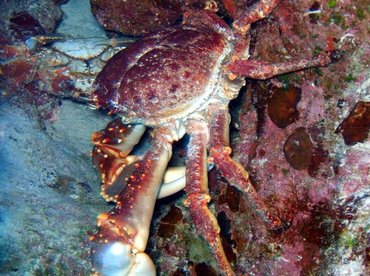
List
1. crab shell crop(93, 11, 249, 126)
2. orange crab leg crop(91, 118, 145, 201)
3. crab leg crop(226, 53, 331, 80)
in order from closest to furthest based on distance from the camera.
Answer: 1. crab leg crop(226, 53, 331, 80)
2. crab shell crop(93, 11, 249, 126)
3. orange crab leg crop(91, 118, 145, 201)

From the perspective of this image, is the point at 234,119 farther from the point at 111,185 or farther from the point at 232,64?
the point at 111,185

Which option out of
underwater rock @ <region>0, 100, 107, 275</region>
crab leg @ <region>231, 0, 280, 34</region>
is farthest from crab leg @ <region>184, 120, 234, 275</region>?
underwater rock @ <region>0, 100, 107, 275</region>

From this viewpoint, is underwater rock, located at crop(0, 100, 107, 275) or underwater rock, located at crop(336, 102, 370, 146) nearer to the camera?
underwater rock, located at crop(336, 102, 370, 146)

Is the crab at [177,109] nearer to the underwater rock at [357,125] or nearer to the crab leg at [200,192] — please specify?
the crab leg at [200,192]

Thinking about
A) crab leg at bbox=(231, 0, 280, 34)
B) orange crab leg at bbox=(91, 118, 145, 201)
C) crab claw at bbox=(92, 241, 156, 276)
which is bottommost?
crab claw at bbox=(92, 241, 156, 276)

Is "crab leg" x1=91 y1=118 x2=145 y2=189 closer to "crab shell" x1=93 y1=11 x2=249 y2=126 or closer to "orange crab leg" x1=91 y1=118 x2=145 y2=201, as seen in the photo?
"orange crab leg" x1=91 y1=118 x2=145 y2=201

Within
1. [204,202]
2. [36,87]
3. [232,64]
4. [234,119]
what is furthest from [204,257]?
[36,87]
